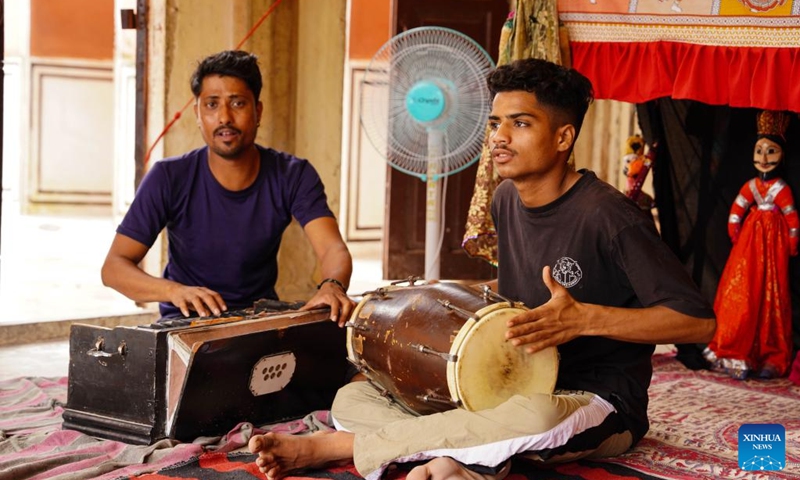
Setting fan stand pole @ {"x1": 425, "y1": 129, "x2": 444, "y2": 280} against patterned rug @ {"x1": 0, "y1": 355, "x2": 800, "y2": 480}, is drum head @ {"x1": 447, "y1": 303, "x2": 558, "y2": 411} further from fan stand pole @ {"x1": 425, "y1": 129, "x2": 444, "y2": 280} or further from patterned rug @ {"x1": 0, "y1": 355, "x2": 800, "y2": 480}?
fan stand pole @ {"x1": 425, "y1": 129, "x2": 444, "y2": 280}

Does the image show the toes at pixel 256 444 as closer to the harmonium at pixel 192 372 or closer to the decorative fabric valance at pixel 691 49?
the harmonium at pixel 192 372

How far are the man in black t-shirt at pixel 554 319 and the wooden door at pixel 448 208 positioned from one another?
164 inches

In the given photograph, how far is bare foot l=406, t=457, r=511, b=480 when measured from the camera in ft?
8.79

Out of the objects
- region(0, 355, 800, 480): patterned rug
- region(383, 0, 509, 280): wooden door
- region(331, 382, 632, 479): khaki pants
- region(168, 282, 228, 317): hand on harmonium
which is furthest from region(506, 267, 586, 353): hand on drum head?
region(383, 0, 509, 280): wooden door

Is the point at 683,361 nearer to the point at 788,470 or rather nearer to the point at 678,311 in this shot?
the point at 788,470

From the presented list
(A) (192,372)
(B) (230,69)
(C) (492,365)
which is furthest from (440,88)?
(C) (492,365)

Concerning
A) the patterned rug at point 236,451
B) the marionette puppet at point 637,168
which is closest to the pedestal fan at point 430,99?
the marionette puppet at point 637,168

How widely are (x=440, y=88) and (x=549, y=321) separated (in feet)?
9.32

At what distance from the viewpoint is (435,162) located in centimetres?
551

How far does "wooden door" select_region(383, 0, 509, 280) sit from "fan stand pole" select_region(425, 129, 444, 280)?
1.68 meters

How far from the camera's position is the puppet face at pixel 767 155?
4.78m

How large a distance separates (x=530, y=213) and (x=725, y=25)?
164 cm

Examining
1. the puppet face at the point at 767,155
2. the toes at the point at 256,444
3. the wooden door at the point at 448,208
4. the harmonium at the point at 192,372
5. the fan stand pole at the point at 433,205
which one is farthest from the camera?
the wooden door at the point at 448,208

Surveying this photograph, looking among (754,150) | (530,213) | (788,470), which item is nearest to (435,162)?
(754,150)
